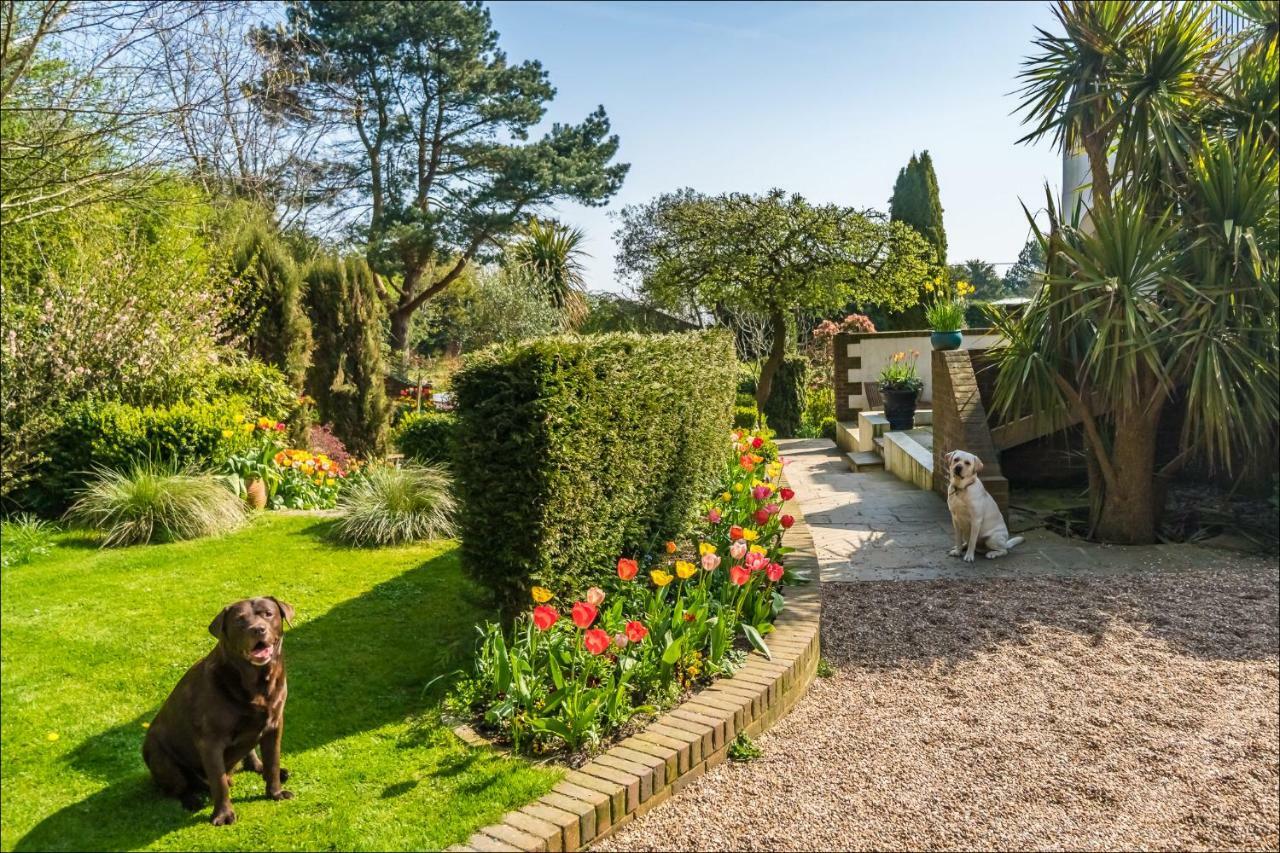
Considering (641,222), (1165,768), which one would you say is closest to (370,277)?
(1165,768)

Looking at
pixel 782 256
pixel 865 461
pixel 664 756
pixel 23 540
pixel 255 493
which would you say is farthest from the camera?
pixel 782 256

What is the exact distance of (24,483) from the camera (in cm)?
698

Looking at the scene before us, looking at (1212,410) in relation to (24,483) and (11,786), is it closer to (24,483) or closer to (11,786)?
(11,786)

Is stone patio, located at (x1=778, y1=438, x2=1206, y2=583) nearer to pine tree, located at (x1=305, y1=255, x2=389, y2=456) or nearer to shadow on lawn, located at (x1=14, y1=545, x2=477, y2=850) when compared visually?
shadow on lawn, located at (x1=14, y1=545, x2=477, y2=850)

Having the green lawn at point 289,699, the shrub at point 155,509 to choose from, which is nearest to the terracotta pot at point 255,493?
the shrub at point 155,509

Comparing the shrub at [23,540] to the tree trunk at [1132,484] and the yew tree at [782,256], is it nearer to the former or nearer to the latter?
the tree trunk at [1132,484]

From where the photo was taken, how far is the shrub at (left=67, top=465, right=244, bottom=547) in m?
6.21

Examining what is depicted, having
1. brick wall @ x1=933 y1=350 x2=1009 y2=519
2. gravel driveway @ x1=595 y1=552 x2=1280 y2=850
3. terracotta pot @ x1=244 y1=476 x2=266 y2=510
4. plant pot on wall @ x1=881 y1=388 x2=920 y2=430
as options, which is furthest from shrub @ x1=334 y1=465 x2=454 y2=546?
plant pot on wall @ x1=881 y1=388 x2=920 y2=430

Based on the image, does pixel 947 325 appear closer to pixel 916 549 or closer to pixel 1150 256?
Result: pixel 1150 256

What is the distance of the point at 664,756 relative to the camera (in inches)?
125

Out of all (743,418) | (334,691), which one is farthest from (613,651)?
(743,418)

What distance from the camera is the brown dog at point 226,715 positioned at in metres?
2.66

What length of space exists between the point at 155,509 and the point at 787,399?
11885 millimetres

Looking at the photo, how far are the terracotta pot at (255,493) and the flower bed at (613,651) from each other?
13.6ft
